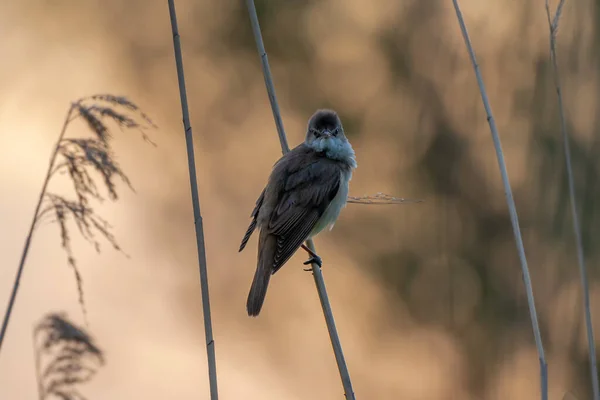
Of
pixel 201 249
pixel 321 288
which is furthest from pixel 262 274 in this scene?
pixel 201 249

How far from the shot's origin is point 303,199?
2.89 meters

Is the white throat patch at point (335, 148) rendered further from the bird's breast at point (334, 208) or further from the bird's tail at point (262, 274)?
the bird's tail at point (262, 274)

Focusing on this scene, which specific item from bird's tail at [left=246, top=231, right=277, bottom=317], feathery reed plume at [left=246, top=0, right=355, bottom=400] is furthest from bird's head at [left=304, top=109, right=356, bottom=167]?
feathery reed plume at [left=246, top=0, right=355, bottom=400]

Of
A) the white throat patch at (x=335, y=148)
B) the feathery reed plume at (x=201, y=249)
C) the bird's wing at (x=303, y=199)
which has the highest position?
the white throat patch at (x=335, y=148)

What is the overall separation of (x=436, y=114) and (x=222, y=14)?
1.42 m

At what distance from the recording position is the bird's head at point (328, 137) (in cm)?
302

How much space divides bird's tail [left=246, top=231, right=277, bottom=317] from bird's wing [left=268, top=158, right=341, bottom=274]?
32 mm

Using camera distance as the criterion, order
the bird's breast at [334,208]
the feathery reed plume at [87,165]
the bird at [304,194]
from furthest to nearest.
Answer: the bird's breast at [334,208] < the bird at [304,194] < the feathery reed plume at [87,165]

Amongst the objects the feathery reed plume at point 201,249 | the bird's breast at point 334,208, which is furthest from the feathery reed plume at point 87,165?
the bird's breast at point 334,208

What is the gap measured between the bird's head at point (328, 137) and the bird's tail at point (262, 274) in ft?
1.52

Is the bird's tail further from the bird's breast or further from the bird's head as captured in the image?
the bird's head

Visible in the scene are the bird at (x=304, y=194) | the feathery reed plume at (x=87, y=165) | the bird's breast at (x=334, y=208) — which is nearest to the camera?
the feathery reed plume at (x=87, y=165)

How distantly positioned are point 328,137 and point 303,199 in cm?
29

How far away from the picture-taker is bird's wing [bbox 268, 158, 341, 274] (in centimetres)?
275
